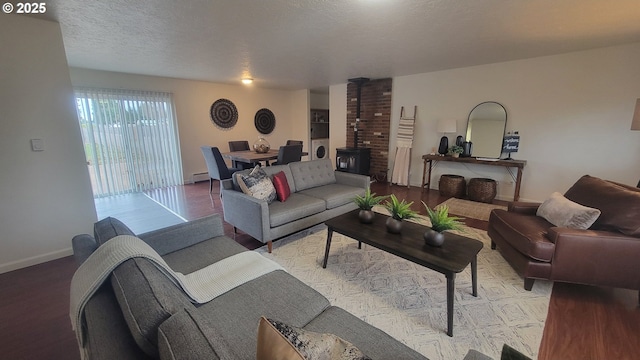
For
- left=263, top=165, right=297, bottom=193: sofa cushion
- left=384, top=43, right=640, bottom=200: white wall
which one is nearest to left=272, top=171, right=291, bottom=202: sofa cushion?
left=263, top=165, right=297, bottom=193: sofa cushion

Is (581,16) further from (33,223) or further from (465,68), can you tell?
(33,223)

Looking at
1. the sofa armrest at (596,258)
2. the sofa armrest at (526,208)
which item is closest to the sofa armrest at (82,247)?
the sofa armrest at (596,258)

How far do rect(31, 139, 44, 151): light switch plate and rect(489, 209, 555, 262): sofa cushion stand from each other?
4.38 meters

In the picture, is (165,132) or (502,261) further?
(165,132)

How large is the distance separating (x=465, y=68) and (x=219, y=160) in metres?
4.58

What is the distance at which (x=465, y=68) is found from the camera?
14.8ft

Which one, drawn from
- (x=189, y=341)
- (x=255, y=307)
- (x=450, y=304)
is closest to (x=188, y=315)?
(x=189, y=341)

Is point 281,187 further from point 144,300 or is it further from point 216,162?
point 144,300

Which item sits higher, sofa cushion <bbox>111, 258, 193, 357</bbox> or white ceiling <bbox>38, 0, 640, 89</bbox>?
white ceiling <bbox>38, 0, 640, 89</bbox>

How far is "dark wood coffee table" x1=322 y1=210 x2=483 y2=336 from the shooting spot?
5.47ft

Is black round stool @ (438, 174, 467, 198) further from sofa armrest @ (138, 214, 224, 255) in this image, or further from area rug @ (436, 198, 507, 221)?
sofa armrest @ (138, 214, 224, 255)

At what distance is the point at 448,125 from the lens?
4617mm

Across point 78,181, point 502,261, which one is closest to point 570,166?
point 502,261

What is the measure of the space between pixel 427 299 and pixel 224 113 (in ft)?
19.7
